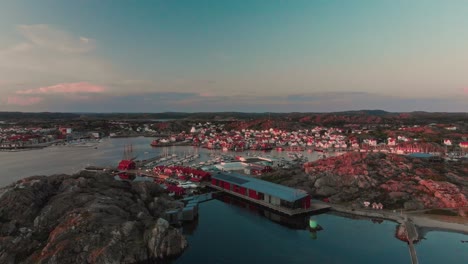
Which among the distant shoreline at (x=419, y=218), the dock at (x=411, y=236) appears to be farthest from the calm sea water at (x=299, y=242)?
the distant shoreline at (x=419, y=218)

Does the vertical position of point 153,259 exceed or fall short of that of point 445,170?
it falls short

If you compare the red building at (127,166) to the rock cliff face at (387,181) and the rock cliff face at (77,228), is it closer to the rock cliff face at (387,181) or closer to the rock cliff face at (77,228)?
the rock cliff face at (77,228)

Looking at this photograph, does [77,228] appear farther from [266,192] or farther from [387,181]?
[387,181]

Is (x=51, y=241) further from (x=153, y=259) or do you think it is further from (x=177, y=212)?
(x=177, y=212)

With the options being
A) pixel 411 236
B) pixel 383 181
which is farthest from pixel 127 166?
pixel 411 236

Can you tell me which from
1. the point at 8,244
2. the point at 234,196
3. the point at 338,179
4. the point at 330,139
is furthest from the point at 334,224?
the point at 330,139
